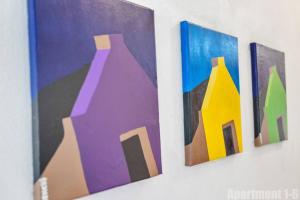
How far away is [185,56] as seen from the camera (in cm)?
133

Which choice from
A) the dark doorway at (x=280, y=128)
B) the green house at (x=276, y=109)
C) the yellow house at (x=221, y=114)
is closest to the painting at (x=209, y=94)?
the yellow house at (x=221, y=114)

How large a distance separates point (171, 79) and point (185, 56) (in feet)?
0.40

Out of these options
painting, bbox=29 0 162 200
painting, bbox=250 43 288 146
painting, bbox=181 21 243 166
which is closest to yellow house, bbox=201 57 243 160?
painting, bbox=181 21 243 166

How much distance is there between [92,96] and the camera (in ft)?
3.13

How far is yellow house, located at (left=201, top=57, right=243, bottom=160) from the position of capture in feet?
4.73

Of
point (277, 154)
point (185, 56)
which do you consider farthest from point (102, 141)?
point (277, 154)

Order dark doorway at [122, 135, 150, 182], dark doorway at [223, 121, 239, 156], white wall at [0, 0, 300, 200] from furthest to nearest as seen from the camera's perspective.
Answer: dark doorway at [223, 121, 239, 156], dark doorway at [122, 135, 150, 182], white wall at [0, 0, 300, 200]

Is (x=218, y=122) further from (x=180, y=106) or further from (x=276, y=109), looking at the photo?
(x=276, y=109)

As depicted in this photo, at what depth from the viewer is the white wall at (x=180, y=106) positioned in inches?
31.2

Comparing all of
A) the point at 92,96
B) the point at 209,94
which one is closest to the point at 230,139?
the point at 209,94

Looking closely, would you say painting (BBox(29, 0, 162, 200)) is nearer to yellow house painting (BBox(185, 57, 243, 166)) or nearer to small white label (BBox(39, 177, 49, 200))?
small white label (BBox(39, 177, 49, 200))

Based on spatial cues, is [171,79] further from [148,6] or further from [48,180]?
[48,180]

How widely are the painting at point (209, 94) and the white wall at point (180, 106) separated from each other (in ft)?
0.13

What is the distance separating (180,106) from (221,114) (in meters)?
0.30
